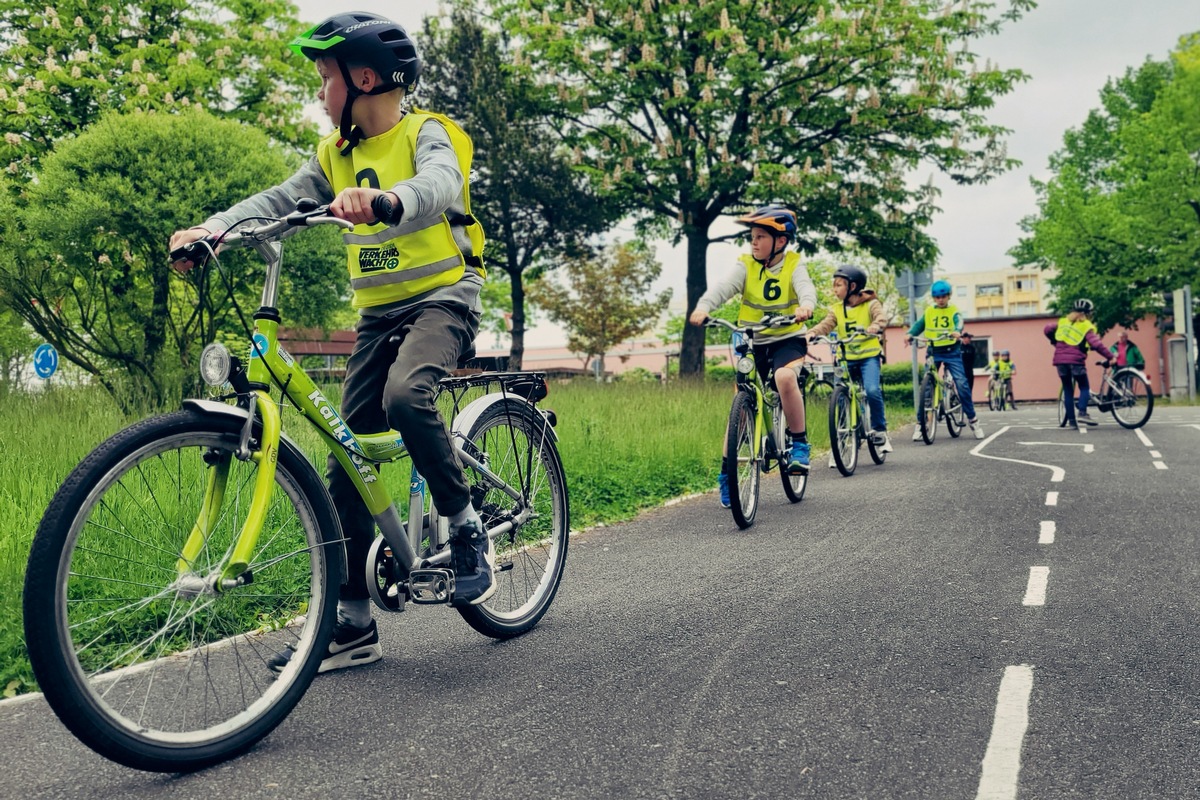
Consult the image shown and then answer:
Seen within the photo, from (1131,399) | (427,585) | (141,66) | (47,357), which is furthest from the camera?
(141,66)

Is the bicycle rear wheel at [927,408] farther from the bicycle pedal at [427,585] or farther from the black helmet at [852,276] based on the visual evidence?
the bicycle pedal at [427,585]

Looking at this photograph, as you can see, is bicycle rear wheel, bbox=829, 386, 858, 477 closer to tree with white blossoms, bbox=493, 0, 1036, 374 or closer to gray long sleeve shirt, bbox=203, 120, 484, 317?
gray long sleeve shirt, bbox=203, 120, 484, 317

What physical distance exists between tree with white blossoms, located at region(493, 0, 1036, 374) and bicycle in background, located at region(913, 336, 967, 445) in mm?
9040

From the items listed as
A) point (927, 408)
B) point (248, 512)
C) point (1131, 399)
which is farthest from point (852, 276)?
point (248, 512)

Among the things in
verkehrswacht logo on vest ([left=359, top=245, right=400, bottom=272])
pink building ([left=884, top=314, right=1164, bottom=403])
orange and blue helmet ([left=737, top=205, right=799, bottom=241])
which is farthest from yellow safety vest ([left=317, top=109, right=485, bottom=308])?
pink building ([left=884, top=314, right=1164, bottom=403])

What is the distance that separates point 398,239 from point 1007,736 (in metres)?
2.40

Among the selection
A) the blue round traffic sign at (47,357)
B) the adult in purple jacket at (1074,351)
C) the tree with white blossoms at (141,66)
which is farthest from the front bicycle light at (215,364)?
the tree with white blossoms at (141,66)

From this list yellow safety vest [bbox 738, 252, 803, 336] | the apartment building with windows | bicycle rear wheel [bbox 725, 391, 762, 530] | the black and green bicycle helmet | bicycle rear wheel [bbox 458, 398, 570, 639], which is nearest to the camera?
the black and green bicycle helmet

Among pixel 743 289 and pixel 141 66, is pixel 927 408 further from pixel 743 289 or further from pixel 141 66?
pixel 141 66

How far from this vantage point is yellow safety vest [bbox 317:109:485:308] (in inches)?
143

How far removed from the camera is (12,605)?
4336 millimetres

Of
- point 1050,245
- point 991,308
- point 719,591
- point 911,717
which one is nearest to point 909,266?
point 1050,245

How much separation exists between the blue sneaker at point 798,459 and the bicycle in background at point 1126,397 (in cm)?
1044

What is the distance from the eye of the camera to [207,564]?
2.86m
